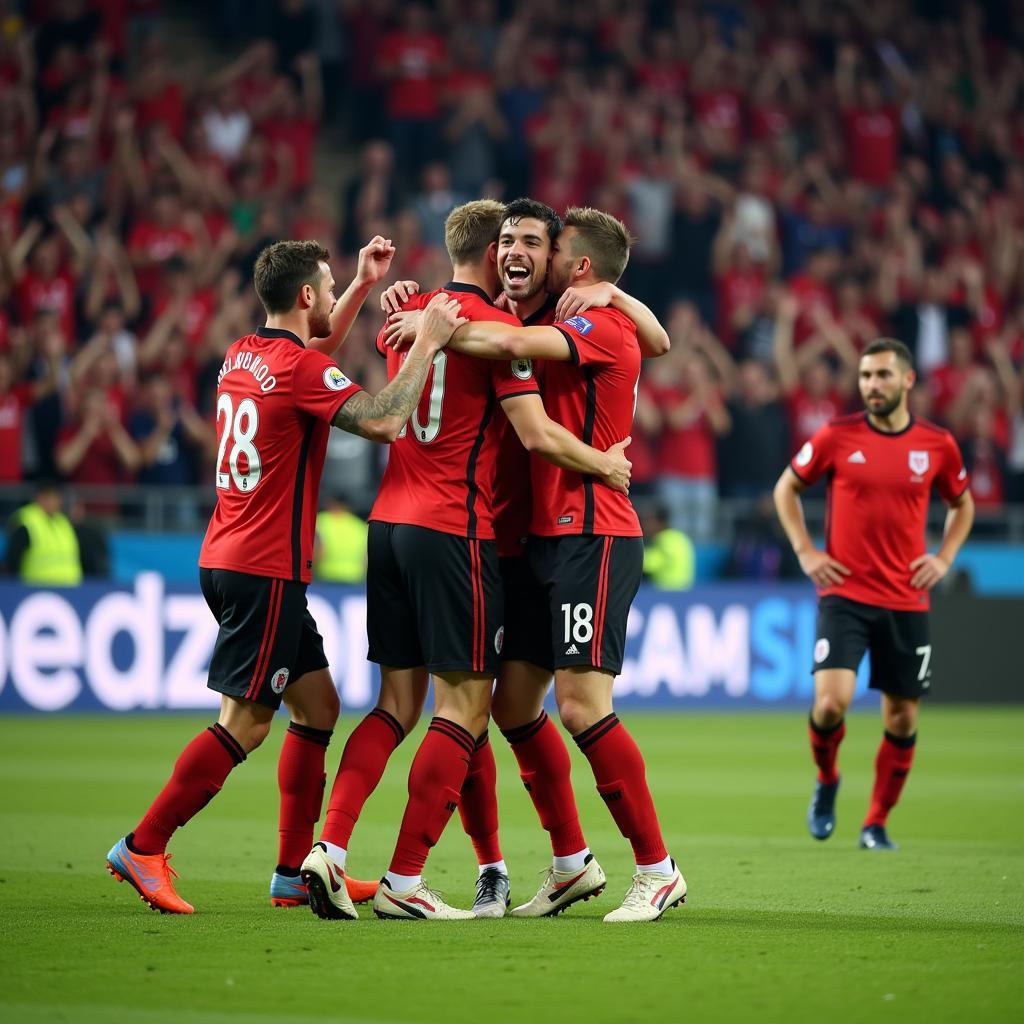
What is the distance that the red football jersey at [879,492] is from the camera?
941cm

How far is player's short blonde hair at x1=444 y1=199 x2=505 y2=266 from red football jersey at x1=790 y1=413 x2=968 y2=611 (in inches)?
138

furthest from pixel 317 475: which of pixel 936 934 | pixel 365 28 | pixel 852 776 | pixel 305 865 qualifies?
pixel 365 28

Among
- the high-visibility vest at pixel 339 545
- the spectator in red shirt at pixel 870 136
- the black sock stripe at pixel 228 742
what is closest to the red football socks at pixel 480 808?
the black sock stripe at pixel 228 742

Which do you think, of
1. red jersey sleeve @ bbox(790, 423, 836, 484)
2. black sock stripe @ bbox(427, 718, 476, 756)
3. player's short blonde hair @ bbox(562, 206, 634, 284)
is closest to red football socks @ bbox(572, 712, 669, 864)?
black sock stripe @ bbox(427, 718, 476, 756)

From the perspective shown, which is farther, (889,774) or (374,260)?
(889,774)

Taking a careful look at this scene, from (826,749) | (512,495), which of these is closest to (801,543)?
(826,749)

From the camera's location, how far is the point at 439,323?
6305mm

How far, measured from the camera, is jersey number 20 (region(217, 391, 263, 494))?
646cm

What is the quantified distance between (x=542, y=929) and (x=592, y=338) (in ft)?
6.63

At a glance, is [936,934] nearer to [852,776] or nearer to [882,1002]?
[882,1002]

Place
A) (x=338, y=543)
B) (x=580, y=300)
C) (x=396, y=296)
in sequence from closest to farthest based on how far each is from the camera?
(x=580, y=300), (x=396, y=296), (x=338, y=543)

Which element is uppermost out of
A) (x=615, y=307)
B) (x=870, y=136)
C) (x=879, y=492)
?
(x=870, y=136)

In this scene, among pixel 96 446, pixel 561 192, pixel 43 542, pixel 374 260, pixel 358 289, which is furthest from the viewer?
pixel 561 192

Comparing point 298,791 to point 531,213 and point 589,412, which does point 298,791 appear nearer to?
point 589,412
